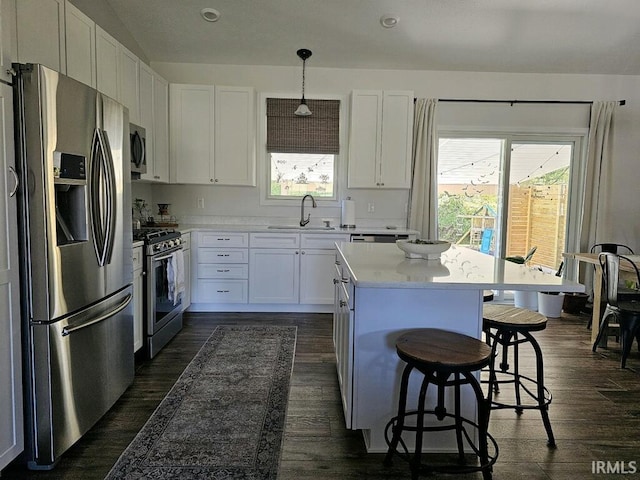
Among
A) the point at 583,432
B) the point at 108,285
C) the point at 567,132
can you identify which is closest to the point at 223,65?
the point at 108,285

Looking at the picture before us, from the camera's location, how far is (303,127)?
15.8 feet

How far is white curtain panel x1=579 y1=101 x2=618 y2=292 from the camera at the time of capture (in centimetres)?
479

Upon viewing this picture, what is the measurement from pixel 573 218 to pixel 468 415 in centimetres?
399

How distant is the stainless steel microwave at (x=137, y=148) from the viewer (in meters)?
3.48

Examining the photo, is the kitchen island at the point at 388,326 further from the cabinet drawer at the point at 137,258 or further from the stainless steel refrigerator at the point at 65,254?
the cabinet drawer at the point at 137,258

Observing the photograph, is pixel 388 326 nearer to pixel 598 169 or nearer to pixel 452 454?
pixel 452 454

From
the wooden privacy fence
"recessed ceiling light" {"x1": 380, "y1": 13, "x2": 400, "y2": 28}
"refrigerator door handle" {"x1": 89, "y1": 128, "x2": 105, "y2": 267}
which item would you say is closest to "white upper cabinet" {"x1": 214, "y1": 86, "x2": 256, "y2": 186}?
"recessed ceiling light" {"x1": 380, "y1": 13, "x2": 400, "y2": 28}

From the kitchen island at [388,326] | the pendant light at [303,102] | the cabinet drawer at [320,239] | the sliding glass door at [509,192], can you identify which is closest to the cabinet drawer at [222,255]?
the cabinet drawer at [320,239]

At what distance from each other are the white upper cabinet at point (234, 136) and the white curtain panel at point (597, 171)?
151 inches

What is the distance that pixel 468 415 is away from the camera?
6.67 feet

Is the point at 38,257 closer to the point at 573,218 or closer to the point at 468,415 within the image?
the point at 468,415

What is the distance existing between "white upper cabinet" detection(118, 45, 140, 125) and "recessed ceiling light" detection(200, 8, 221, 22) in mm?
796

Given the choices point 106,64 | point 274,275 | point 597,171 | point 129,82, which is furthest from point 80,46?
point 597,171

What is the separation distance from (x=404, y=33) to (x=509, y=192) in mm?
2266
